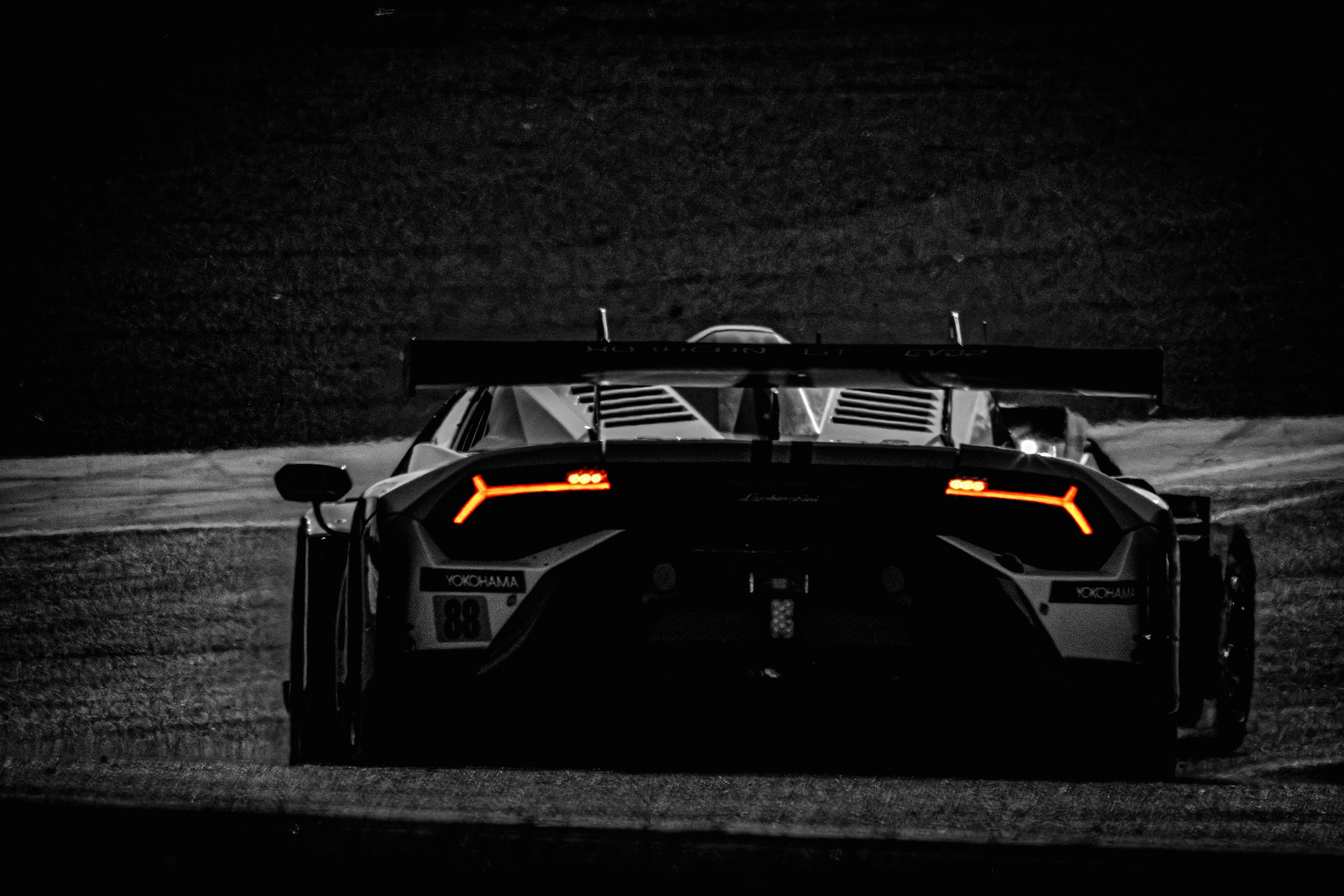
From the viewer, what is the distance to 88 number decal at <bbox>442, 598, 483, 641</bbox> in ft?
13.8

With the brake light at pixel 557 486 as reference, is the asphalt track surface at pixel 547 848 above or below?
below

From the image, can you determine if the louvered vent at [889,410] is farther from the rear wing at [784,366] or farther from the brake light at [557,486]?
the brake light at [557,486]

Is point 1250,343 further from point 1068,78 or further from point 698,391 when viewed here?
point 698,391

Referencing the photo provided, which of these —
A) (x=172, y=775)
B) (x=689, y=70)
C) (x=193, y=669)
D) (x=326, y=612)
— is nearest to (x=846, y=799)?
(x=172, y=775)

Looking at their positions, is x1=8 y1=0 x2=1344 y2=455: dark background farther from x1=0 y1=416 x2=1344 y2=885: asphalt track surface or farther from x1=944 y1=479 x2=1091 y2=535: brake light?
x1=0 y1=416 x2=1344 y2=885: asphalt track surface

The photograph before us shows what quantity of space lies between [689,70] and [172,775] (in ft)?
24.0

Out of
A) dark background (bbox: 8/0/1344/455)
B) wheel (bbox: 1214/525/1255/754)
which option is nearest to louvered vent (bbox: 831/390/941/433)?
wheel (bbox: 1214/525/1255/754)

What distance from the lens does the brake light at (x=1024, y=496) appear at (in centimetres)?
416

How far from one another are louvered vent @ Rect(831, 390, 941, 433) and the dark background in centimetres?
488

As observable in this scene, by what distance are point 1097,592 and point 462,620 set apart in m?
1.38

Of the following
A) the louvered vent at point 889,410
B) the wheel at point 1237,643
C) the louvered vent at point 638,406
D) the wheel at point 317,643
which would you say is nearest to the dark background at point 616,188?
the wheel at point 1237,643

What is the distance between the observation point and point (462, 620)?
4211 millimetres

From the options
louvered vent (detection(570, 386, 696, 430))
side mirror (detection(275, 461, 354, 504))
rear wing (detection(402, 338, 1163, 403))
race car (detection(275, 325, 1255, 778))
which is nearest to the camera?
race car (detection(275, 325, 1255, 778))

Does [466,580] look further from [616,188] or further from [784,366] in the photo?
[616,188]
